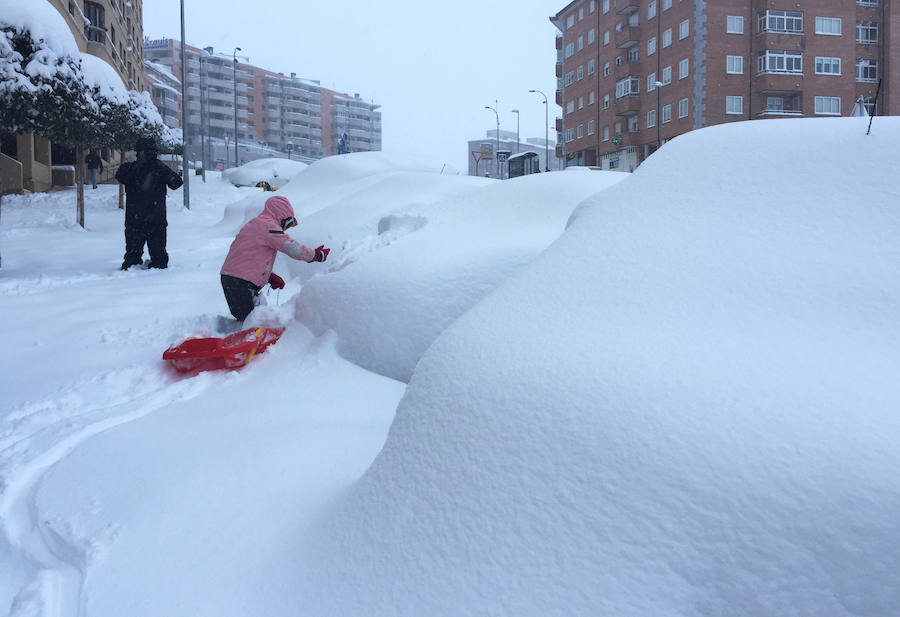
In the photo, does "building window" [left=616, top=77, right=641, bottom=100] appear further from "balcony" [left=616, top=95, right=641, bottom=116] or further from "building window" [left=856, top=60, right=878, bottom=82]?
"building window" [left=856, top=60, right=878, bottom=82]

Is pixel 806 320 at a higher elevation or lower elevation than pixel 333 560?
higher

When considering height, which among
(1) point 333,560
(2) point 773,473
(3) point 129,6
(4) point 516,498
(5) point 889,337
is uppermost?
(3) point 129,6

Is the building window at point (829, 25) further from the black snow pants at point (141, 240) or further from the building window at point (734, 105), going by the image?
the black snow pants at point (141, 240)

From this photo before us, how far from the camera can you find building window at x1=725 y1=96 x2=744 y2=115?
33.8 metres

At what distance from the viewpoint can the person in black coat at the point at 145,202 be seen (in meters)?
8.39

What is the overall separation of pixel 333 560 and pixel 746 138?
2278 millimetres

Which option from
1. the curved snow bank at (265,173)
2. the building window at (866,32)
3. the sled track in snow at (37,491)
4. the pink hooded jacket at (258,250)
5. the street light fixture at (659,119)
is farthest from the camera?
the street light fixture at (659,119)

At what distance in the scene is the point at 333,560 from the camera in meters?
1.89

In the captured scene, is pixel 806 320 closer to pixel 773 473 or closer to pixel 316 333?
pixel 773 473

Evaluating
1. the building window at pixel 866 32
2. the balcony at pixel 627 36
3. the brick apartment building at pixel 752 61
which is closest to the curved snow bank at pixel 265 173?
the brick apartment building at pixel 752 61

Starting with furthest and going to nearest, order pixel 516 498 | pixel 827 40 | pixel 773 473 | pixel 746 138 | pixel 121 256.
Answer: pixel 827 40 → pixel 121 256 → pixel 746 138 → pixel 516 498 → pixel 773 473

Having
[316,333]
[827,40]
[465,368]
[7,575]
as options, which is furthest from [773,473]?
[827,40]

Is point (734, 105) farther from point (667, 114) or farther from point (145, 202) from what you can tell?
point (145, 202)

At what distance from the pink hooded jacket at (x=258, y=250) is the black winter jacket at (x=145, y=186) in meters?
3.84
